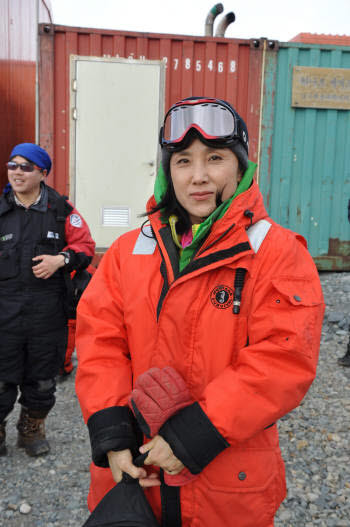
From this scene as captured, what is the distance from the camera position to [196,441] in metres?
1.26

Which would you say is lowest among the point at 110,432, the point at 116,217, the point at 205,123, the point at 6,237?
the point at 110,432

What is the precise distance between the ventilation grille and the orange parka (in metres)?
5.49

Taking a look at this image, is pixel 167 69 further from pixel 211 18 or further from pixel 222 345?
pixel 222 345

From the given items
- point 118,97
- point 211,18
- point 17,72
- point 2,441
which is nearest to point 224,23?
point 211,18

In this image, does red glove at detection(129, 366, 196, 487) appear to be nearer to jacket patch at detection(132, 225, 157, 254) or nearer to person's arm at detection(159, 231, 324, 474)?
person's arm at detection(159, 231, 324, 474)

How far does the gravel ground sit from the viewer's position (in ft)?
8.33

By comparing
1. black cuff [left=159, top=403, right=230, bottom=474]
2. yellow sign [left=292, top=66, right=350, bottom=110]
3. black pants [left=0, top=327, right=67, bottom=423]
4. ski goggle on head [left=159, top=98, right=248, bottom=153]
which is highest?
yellow sign [left=292, top=66, right=350, bottom=110]

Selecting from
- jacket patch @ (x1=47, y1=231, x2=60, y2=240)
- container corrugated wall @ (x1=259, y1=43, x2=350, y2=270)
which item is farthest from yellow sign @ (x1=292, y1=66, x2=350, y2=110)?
jacket patch @ (x1=47, y1=231, x2=60, y2=240)

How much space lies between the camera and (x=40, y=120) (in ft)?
21.9

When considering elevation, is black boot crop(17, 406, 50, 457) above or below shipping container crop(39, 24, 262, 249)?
below

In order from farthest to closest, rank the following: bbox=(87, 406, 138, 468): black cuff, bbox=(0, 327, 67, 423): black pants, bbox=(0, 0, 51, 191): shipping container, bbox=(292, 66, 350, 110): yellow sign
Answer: bbox=(292, 66, 350, 110): yellow sign → bbox=(0, 0, 51, 191): shipping container → bbox=(0, 327, 67, 423): black pants → bbox=(87, 406, 138, 468): black cuff

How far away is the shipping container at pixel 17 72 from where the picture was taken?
→ 579 centimetres

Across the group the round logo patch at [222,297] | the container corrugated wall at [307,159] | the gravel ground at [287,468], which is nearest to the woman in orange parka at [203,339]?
the round logo patch at [222,297]

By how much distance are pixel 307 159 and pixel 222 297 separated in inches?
248
